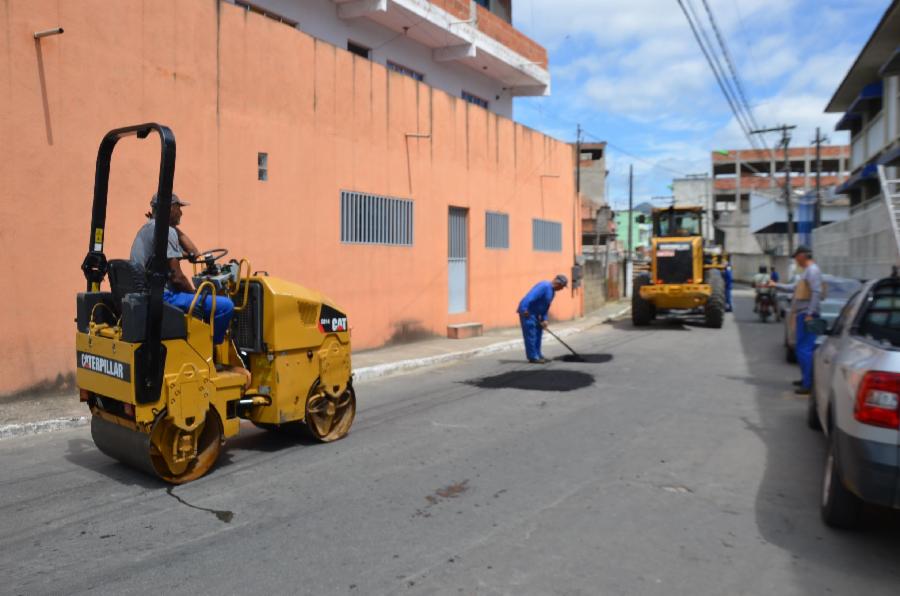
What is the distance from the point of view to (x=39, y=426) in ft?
22.7

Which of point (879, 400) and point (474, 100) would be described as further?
point (474, 100)

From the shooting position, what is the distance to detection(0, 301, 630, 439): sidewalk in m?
7.06

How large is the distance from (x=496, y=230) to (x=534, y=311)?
21.7 ft

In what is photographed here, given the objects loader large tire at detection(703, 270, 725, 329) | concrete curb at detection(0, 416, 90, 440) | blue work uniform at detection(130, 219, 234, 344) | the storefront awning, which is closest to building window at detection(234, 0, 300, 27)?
concrete curb at detection(0, 416, 90, 440)

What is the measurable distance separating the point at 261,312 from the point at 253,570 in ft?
8.40

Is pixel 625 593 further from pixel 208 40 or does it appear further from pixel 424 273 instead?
pixel 424 273

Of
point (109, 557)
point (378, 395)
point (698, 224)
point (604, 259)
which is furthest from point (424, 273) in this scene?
point (604, 259)

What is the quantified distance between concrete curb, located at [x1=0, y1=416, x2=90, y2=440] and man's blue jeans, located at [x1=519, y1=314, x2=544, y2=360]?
6.91 m

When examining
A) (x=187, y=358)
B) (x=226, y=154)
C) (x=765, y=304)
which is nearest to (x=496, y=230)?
(x=226, y=154)

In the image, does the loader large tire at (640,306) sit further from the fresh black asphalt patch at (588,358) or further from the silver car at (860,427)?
the silver car at (860,427)

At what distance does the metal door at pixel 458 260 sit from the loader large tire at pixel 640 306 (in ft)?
18.0

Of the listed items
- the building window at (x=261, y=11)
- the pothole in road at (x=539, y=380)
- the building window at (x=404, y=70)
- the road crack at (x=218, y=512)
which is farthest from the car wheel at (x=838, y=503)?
the building window at (x=404, y=70)

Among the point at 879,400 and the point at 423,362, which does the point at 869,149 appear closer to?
the point at 423,362

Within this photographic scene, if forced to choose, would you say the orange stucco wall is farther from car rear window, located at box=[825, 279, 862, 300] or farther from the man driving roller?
car rear window, located at box=[825, 279, 862, 300]
